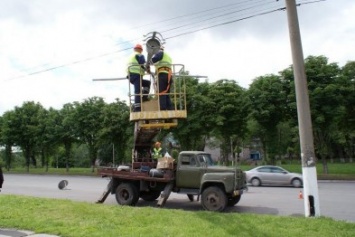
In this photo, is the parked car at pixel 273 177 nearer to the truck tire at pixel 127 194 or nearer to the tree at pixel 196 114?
the tree at pixel 196 114

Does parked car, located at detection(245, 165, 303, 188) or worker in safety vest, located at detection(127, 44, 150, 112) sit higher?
worker in safety vest, located at detection(127, 44, 150, 112)

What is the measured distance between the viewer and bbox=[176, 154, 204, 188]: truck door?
14.0m

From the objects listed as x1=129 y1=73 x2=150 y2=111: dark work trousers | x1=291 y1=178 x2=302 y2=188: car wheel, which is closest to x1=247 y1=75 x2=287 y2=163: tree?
x1=291 y1=178 x2=302 y2=188: car wheel

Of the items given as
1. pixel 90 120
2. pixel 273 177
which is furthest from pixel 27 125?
pixel 273 177

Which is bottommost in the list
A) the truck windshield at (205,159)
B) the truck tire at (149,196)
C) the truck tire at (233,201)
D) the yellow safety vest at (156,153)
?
the truck tire at (233,201)

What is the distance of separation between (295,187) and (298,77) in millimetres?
14543

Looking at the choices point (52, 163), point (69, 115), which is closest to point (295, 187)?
point (69, 115)

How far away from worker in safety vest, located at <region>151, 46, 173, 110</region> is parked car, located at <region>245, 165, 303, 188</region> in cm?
1309

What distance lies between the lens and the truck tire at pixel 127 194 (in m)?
14.7

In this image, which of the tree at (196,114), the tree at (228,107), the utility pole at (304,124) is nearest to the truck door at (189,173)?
the utility pole at (304,124)

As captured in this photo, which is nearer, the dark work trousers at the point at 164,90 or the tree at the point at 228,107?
the dark work trousers at the point at 164,90

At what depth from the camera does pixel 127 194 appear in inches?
586

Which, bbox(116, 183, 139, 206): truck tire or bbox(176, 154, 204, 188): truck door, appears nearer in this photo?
bbox(176, 154, 204, 188): truck door

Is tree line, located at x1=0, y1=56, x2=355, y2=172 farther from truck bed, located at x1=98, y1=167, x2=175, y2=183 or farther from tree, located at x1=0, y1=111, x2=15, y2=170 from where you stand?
tree, located at x1=0, y1=111, x2=15, y2=170
